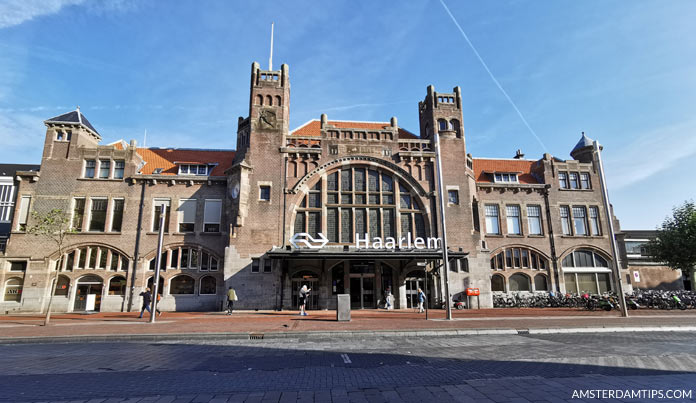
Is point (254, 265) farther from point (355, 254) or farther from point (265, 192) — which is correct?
point (355, 254)

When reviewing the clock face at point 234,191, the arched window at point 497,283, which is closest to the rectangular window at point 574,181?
the arched window at point 497,283

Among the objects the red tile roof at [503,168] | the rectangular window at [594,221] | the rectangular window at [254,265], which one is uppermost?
the red tile roof at [503,168]

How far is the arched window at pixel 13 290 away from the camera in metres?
27.0

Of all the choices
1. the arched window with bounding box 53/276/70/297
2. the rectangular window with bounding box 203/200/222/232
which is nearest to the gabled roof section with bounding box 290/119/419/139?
the rectangular window with bounding box 203/200/222/232

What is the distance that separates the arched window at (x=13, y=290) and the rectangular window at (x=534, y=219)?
44.5m

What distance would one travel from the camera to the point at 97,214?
2905cm

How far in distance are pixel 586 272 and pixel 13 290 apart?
5004 cm

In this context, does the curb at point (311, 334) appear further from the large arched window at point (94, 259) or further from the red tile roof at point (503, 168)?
the red tile roof at point (503, 168)

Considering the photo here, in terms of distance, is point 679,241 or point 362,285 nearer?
point 362,285

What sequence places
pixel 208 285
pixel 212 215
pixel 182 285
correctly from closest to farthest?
pixel 182 285 < pixel 208 285 < pixel 212 215

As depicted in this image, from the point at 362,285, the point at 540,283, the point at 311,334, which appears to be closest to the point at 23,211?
the point at 362,285

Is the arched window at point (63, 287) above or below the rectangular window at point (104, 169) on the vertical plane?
below

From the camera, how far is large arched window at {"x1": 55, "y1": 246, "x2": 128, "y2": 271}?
1099 inches

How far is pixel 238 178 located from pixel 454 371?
23986mm
